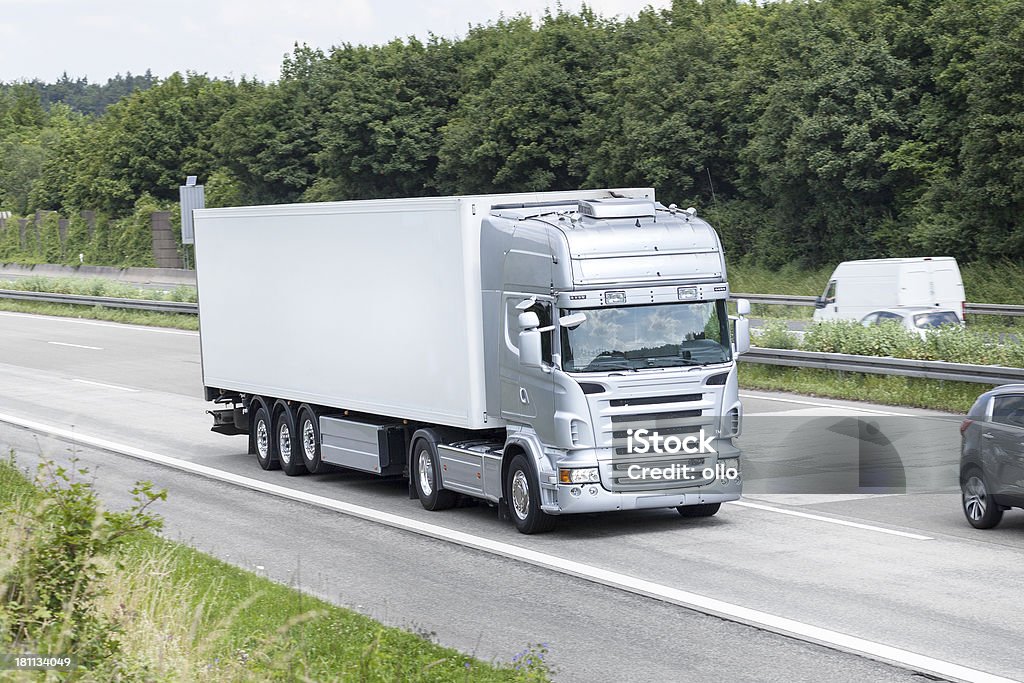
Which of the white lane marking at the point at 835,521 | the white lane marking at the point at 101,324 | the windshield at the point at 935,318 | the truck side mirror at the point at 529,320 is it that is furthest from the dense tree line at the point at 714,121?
the truck side mirror at the point at 529,320

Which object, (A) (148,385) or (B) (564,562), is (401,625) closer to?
(B) (564,562)

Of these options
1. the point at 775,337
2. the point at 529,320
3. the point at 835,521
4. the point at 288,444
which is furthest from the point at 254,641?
the point at 775,337

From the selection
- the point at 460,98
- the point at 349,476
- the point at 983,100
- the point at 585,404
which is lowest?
the point at 349,476

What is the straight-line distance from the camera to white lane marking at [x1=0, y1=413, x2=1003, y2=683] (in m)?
9.05

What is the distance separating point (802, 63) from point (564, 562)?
123 ft

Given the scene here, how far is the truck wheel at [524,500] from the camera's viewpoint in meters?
13.9

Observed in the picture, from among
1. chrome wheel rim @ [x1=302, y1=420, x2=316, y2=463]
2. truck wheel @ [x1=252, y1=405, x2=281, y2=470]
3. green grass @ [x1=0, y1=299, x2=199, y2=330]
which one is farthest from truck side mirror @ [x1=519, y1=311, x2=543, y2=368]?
green grass @ [x1=0, y1=299, x2=199, y2=330]

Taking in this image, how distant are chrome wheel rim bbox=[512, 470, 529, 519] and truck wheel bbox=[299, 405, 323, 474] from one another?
4525mm

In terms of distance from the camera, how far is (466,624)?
10672 mm

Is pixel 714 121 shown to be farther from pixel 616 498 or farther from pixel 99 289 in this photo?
pixel 616 498

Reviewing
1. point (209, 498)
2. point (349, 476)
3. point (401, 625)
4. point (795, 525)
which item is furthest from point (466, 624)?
Answer: point (349, 476)

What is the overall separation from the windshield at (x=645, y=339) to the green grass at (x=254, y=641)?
391 cm

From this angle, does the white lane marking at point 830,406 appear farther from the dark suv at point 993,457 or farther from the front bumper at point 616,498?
the front bumper at point 616,498

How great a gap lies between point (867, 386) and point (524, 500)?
11.1m
